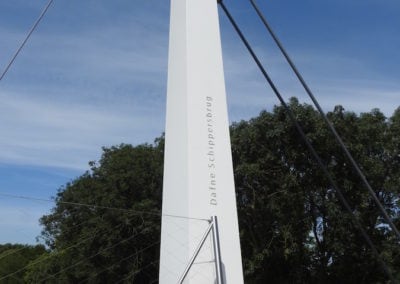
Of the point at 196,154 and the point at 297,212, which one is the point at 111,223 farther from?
the point at 196,154

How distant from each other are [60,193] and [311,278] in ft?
55.3

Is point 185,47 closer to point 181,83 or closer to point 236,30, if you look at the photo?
point 181,83

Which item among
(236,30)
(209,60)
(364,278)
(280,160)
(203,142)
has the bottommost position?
(364,278)

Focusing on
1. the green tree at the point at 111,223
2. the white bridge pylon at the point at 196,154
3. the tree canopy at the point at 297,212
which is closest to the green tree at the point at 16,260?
the green tree at the point at 111,223

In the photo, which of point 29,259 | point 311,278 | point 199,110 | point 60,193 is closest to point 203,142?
point 199,110

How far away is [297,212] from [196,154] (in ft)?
61.1

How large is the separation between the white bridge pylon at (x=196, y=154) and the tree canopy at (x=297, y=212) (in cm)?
1725

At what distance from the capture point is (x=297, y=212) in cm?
Answer: 2441

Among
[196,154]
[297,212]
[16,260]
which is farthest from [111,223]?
[16,260]

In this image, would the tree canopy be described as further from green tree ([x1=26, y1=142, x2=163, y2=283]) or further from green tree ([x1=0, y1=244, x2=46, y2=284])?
green tree ([x1=0, y1=244, x2=46, y2=284])

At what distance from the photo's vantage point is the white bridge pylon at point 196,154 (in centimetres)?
617

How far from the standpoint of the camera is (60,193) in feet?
111

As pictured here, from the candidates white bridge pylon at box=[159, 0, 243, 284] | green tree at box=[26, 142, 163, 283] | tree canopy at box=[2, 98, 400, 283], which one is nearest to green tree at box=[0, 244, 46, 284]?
green tree at box=[26, 142, 163, 283]

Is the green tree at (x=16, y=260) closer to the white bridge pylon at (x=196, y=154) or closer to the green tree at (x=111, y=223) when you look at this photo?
the green tree at (x=111, y=223)
